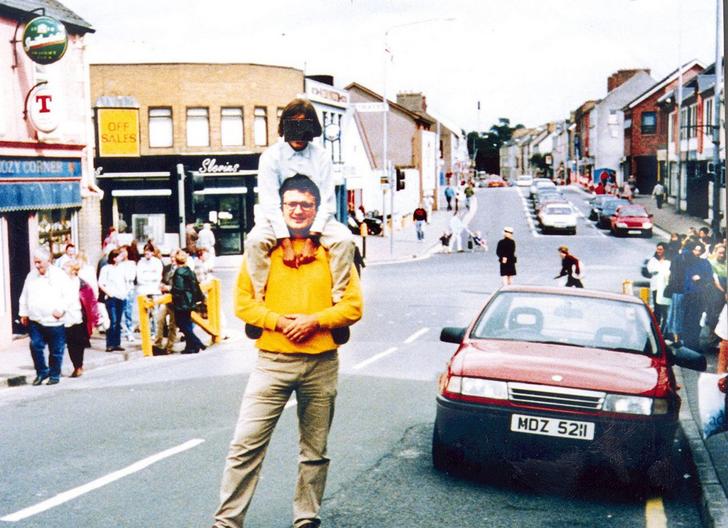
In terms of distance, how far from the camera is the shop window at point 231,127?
133 ft

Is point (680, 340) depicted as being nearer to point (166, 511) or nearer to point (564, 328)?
point (564, 328)

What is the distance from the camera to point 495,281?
2848 cm

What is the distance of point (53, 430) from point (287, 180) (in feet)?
16.9

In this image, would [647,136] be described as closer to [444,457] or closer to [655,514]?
[444,457]

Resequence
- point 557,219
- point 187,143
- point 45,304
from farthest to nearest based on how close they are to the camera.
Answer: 1. point 557,219
2. point 187,143
3. point 45,304

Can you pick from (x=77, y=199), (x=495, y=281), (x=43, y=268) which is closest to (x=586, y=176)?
(x=495, y=281)

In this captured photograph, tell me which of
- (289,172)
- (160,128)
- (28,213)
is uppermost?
(160,128)

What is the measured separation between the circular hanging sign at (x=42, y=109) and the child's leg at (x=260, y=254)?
15704mm

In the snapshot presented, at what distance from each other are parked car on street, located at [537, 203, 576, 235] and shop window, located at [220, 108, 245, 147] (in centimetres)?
1851

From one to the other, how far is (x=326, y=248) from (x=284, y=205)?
30cm

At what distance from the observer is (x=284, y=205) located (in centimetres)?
488

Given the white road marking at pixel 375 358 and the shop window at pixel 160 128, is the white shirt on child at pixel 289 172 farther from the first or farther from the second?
the shop window at pixel 160 128

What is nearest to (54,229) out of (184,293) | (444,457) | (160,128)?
(184,293)

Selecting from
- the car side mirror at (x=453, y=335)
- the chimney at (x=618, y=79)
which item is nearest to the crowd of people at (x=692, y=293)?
the car side mirror at (x=453, y=335)
